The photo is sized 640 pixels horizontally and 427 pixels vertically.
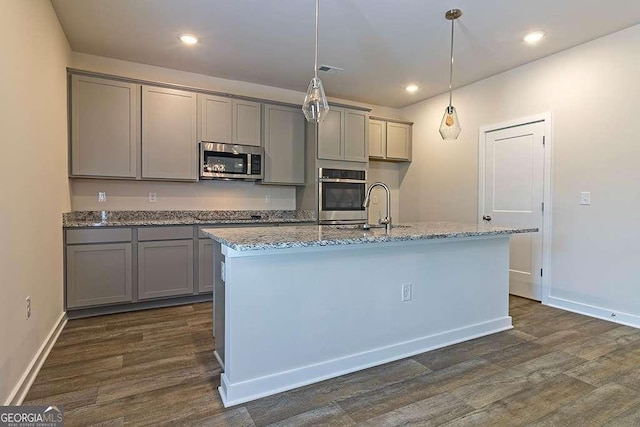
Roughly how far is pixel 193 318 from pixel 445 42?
3549mm

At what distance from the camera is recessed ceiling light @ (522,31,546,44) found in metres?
3.15

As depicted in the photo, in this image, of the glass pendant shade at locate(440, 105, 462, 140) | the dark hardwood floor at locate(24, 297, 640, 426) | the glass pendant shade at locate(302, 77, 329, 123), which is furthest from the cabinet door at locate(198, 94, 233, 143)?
the glass pendant shade at locate(440, 105, 462, 140)

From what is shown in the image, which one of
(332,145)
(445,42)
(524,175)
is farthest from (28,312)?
(524,175)

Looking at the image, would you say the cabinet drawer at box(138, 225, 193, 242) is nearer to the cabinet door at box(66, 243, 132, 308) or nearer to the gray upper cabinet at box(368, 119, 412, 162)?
the cabinet door at box(66, 243, 132, 308)

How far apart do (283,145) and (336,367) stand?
2.93 m

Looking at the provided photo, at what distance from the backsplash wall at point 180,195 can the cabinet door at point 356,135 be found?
961mm

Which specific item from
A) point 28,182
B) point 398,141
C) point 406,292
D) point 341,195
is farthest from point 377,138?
point 28,182

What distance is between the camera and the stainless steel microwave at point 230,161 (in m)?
3.93

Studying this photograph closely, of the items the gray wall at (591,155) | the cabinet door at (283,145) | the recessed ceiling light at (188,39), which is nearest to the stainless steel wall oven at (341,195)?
the cabinet door at (283,145)

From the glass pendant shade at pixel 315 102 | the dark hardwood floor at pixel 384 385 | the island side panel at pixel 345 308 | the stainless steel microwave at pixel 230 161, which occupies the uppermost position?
the glass pendant shade at pixel 315 102

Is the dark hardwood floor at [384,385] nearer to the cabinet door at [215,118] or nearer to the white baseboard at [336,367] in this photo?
the white baseboard at [336,367]

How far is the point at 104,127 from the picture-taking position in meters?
3.45

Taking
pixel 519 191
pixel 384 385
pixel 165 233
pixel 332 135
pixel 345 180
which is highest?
pixel 332 135

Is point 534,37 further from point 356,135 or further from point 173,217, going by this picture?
point 173,217
